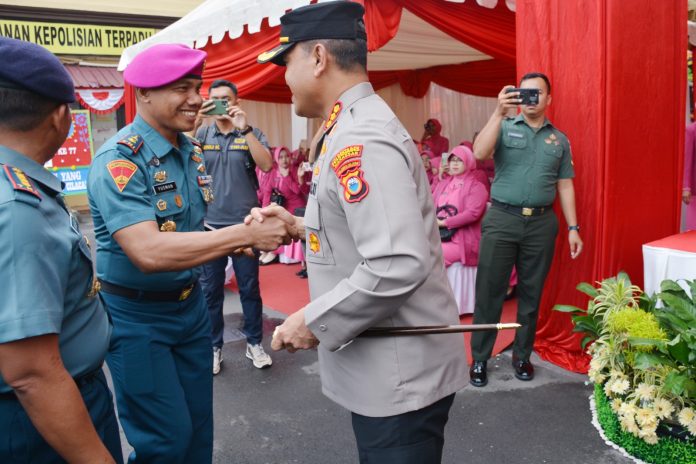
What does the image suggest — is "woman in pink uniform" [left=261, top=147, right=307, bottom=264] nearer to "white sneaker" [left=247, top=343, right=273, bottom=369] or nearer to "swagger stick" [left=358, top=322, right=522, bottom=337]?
"white sneaker" [left=247, top=343, right=273, bottom=369]

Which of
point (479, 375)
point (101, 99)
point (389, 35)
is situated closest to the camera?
point (479, 375)

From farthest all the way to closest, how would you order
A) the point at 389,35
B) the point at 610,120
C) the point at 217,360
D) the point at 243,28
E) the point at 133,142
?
the point at 243,28 → the point at 389,35 → the point at 217,360 → the point at 610,120 → the point at 133,142

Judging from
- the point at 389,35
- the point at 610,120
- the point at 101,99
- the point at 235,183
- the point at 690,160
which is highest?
the point at 101,99

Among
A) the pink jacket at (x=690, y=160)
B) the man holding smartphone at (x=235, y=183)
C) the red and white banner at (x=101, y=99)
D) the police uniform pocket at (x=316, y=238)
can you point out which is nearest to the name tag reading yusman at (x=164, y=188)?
the police uniform pocket at (x=316, y=238)

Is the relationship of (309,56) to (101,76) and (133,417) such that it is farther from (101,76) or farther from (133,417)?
(101,76)

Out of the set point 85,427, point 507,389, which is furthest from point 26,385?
point 507,389

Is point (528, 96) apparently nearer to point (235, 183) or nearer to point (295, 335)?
point (235, 183)

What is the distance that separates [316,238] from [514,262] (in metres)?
2.48

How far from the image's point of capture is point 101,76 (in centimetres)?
1248

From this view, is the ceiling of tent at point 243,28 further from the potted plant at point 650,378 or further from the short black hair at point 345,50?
the potted plant at point 650,378

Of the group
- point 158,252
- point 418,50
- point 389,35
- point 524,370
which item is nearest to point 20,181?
point 158,252

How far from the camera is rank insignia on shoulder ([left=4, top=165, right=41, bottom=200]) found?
1.26m

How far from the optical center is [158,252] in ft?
6.34

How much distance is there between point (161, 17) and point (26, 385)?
14.0 m
